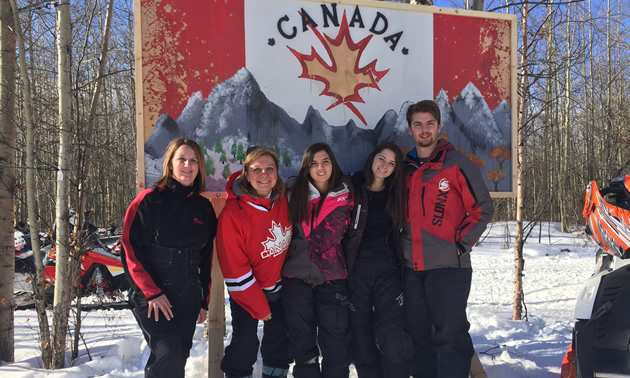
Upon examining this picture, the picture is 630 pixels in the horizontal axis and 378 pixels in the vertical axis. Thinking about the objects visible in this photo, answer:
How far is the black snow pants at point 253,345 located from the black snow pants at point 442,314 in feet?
2.71

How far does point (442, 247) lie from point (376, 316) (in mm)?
603

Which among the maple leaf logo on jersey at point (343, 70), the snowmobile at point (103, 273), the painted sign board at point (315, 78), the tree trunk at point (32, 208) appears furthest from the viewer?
the snowmobile at point (103, 273)

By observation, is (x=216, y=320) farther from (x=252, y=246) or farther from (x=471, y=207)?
(x=471, y=207)

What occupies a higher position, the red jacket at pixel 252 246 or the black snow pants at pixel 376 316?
the red jacket at pixel 252 246

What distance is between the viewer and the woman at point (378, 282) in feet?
8.43

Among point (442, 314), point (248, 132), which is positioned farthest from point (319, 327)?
point (248, 132)

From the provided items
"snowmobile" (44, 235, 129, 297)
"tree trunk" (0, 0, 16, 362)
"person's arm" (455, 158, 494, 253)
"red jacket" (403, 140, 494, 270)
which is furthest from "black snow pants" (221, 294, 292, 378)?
"snowmobile" (44, 235, 129, 297)

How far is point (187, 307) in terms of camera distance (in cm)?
241

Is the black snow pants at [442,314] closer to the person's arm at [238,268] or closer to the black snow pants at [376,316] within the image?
the black snow pants at [376,316]

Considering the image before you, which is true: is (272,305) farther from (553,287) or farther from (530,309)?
(553,287)

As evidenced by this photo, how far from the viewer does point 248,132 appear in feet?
10.1

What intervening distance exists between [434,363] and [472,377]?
1.53ft

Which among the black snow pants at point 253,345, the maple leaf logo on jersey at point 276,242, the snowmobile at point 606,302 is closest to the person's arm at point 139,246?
the black snow pants at point 253,345

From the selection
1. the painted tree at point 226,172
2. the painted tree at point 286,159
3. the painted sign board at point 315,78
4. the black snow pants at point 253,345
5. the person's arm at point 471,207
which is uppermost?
the painted sign board at point 315,78
